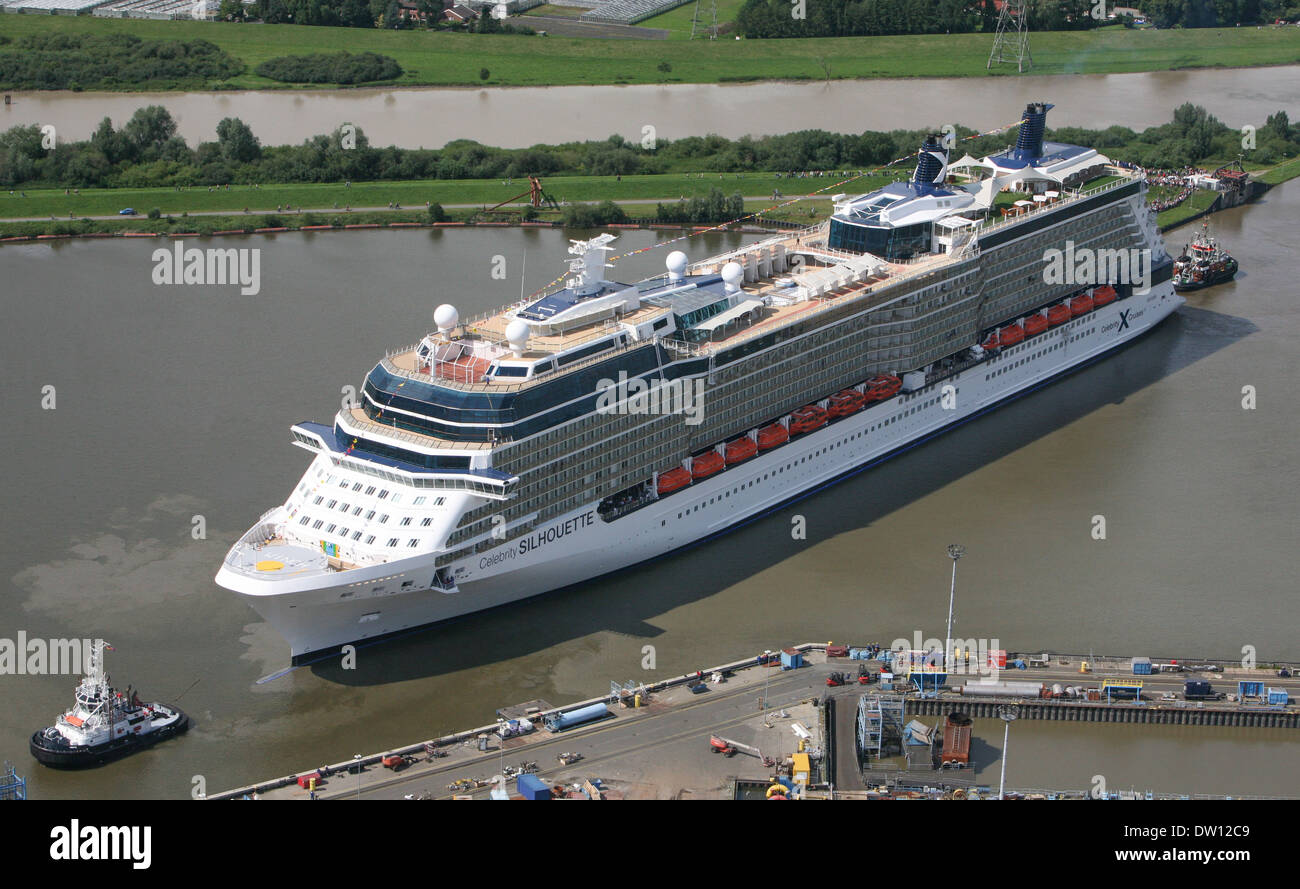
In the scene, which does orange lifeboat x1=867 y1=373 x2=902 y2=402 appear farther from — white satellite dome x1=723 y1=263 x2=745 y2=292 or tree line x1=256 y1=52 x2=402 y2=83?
tree line x1=256 y1=52 x2=402 y2=83

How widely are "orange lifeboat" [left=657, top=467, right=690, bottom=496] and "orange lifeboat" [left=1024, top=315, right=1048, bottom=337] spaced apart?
20.3 metres

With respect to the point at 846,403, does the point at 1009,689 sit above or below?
below

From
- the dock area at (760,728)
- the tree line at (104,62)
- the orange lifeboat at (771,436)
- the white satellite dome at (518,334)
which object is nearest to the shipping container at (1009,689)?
the dock area at (760,728)

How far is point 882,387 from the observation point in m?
62.2

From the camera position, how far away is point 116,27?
4985 inches

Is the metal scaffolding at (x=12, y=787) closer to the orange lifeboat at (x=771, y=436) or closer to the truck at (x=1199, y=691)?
the orange lifeboat at (x=771, y=436)

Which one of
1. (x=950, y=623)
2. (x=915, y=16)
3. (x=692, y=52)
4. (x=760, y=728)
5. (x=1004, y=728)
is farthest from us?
(x=915, y=16)

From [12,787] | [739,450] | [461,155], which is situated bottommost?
[12,787]

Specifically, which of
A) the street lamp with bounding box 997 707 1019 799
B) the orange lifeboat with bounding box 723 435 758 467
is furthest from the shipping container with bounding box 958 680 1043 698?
the orange lifeboat with bounding box 723 435 758 467

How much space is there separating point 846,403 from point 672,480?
352 inches

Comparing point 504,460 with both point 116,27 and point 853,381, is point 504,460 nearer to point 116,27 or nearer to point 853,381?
point 853,381

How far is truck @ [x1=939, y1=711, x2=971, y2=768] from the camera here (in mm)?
45188

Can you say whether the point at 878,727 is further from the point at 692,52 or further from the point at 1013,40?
the point at 1013,40

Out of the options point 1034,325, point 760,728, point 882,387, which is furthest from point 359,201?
point 760,728
